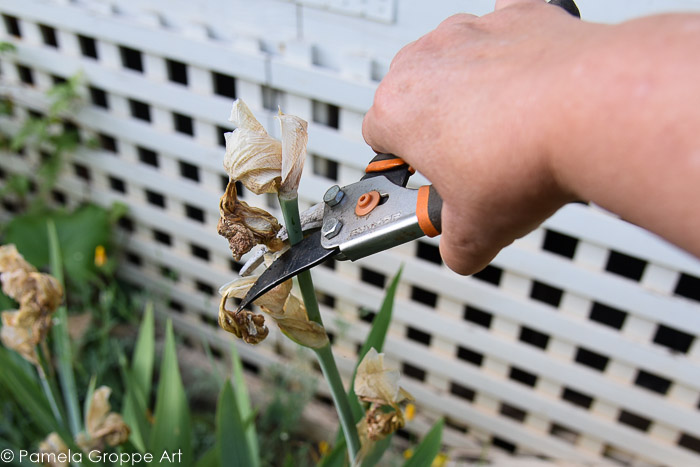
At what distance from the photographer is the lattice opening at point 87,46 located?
174cm

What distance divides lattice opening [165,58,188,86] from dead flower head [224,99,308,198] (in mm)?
1189

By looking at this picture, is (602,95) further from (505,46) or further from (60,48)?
(60,48)

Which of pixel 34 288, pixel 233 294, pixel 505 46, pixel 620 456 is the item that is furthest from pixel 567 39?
pixel 620 456

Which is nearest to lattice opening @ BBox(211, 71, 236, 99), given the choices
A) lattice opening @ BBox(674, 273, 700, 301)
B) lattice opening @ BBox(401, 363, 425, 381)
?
lattice opening @ BBox(401, 363, 425, 381)

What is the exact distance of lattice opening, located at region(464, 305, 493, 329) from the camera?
1635 mm

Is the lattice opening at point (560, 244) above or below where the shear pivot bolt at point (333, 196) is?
below

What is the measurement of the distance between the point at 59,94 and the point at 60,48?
169mm

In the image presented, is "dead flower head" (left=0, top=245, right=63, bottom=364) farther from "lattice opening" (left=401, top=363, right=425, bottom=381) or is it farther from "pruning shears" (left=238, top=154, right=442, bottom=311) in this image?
"lattice opening" (left=401, top=363, right=425, bottom=381)

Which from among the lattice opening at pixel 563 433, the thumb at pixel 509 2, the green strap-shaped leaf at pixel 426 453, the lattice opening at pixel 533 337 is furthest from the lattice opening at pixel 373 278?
the thumb at pixel 509 2

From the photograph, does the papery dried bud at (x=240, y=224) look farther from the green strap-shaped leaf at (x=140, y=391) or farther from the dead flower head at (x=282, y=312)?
the green strap-shaped leaf at (x=140, y=391)

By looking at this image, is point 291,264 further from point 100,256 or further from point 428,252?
point 100,256

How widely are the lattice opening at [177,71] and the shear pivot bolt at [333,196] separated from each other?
3.69ft

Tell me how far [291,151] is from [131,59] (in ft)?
4.53

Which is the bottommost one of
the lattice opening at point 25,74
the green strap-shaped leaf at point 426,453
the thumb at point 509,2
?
the green strap-shaped leaf at point 426,453
